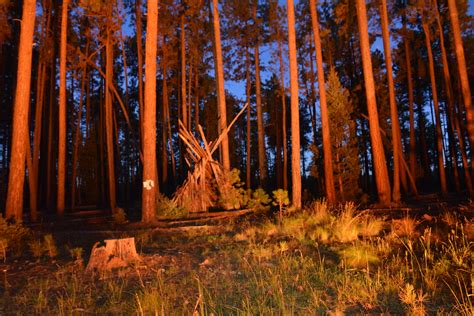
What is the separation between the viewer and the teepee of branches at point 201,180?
13875 mm

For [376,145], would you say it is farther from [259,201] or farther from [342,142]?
[342,142]

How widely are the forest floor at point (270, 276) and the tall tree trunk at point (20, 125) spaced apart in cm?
311

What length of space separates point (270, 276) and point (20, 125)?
31.3 feet

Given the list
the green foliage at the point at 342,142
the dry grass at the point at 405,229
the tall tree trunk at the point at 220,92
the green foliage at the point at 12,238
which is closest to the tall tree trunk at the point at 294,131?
the tall tree trunk at the point at 220,92

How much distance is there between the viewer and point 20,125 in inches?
424

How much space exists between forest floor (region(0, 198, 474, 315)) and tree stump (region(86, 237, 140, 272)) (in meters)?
0.17

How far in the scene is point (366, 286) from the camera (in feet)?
12.6

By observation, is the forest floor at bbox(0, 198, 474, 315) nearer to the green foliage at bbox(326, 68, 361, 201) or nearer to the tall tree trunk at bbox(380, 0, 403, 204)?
the tall tree trunk at bbox(380, 0, 403, 204)

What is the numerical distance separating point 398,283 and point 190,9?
2167 centimetres

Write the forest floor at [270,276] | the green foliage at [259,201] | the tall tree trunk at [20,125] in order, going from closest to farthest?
1. the forest floor at [270,276]
2. the tall tree trunk at [20,125]
3. the green foliage at [259,201]

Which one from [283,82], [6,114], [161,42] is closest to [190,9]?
[161,42]

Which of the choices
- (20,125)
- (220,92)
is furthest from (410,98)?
(20,125)

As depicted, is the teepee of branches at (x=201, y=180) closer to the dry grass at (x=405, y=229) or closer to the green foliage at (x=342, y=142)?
the green foliage at (x=342, y=142)

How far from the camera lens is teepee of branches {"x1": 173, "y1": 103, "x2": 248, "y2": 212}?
13.9m
